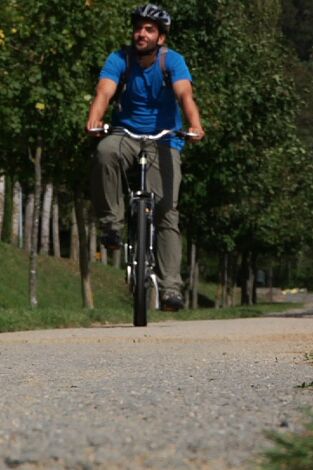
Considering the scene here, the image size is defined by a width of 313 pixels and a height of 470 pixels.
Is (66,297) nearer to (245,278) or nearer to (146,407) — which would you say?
(245,278)

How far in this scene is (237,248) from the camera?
5822 cm

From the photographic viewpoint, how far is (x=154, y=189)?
12.0 meters

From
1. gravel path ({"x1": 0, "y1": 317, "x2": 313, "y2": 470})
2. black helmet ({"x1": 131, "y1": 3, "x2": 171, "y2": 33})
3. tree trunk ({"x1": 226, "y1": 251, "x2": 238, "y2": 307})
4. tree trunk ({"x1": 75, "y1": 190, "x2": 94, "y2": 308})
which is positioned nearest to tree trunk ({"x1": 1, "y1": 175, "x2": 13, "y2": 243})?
tree trunk ({"x1": 226, "y1": 251, "x2": 238, "y2": 307})

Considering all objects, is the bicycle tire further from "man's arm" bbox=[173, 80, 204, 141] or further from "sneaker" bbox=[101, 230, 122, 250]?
"man's arm" bbox=[173, 80, 204, 141]

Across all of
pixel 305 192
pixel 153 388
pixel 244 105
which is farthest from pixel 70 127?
pixel 305 192

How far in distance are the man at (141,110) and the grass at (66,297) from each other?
3.93m

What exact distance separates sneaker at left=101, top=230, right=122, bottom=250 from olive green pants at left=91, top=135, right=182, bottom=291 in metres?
0.05

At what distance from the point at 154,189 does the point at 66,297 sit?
116ft

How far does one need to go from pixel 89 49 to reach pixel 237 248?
33684 millimetres

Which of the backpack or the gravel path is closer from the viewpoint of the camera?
the gravel path

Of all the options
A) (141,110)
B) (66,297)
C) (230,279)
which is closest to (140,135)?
(141,110)

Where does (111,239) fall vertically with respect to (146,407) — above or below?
below

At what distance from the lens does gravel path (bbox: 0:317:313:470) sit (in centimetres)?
371

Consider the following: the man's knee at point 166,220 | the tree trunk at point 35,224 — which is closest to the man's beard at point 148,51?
the man's knee at point 166,220
